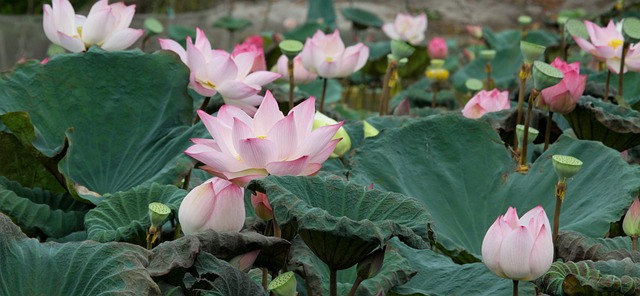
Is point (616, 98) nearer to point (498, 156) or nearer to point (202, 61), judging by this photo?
point (498, 156)

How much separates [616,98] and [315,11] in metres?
2.98

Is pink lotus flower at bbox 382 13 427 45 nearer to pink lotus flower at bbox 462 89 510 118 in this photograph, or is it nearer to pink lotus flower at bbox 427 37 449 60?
pink lotus flower at bbox 427 37 449 60

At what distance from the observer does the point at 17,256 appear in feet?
3.24

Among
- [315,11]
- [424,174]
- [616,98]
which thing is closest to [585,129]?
[616,98]

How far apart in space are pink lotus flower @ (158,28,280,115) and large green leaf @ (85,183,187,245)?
31cm

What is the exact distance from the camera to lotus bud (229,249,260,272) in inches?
41.7

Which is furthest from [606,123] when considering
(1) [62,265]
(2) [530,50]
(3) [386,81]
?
(1) [62,265]

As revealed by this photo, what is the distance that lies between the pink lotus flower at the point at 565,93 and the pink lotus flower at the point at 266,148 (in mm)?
610

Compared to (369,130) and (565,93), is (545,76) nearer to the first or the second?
(565,93)

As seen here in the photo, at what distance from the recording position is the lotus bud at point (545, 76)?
1.41m

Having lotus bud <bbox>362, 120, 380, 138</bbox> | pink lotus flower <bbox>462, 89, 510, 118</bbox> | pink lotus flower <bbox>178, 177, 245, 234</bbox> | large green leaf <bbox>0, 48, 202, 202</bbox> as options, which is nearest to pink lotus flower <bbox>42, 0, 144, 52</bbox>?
large green leaf <bbox>0, 48, 202, 202</bbox>

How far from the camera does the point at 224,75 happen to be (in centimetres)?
157

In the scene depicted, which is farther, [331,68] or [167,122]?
[331,68]

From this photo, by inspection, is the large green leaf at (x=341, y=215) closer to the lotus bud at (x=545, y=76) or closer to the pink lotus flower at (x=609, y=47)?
the lotus bud at (x=545, y=76)
